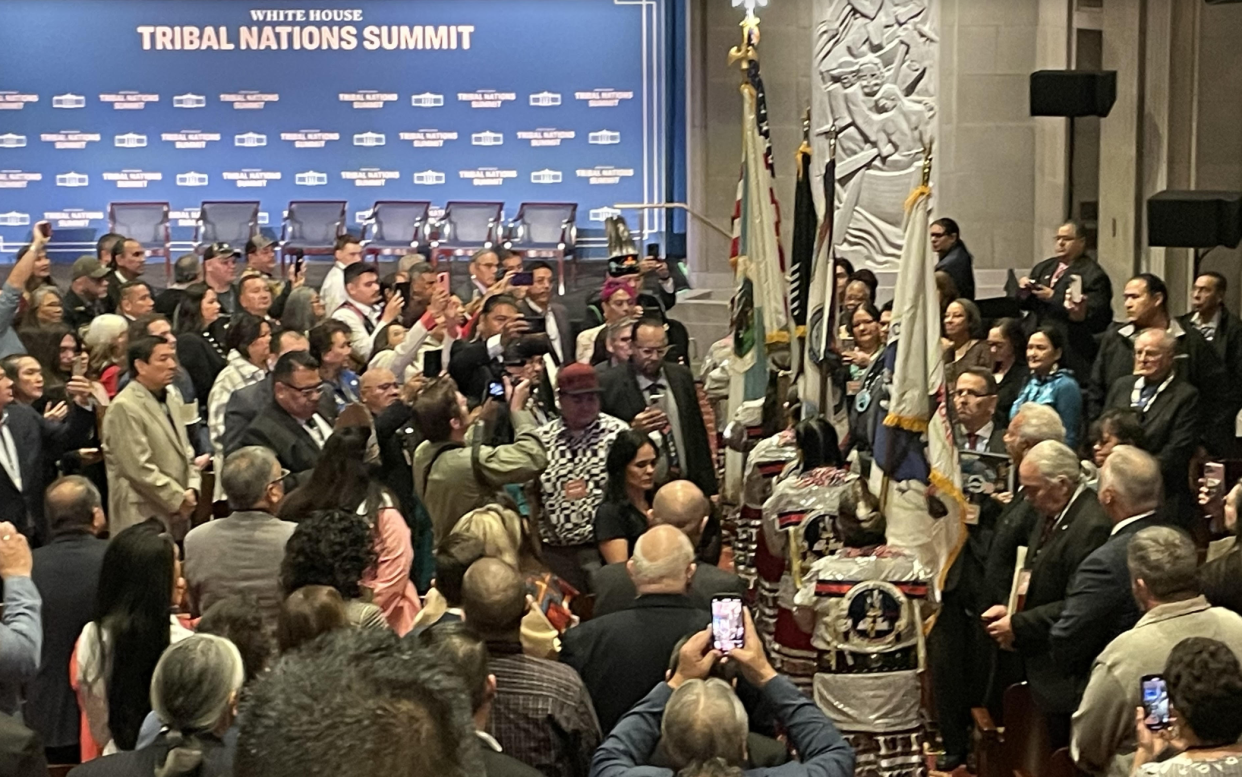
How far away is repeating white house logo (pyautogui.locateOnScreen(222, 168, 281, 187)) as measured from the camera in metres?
18.2

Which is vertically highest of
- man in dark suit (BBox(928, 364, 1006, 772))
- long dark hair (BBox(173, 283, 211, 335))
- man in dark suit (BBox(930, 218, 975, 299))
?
man in dark suit (BBox(930, 218, 975, 299))

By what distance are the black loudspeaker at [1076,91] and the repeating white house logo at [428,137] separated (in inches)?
298

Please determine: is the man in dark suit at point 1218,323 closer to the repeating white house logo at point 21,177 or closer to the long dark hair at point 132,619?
the long dark hair at point 132,619

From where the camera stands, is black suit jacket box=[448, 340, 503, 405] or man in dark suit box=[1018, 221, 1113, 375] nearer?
black suit jacket box=[448, 340, 503, 405]

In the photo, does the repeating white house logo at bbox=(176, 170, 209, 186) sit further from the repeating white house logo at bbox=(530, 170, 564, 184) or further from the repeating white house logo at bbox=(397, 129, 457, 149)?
the repeating white house logo at bbox=(530, 170, 564, 184)

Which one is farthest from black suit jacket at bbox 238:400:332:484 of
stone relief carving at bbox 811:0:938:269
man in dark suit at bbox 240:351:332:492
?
stone relief carving at bbox 811:0:938:269

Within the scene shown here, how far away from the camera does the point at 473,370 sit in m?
8.13

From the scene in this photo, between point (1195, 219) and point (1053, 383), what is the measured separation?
9.72 feet

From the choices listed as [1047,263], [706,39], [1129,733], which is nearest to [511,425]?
[1129,733]

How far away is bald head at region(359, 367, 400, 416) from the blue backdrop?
10667 millimetres

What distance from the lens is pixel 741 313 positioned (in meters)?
8.80

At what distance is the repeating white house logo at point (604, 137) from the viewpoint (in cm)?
1795

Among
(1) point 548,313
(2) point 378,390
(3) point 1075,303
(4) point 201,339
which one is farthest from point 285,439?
(3) point 1075,303

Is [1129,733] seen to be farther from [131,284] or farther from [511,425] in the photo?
[131,284]
